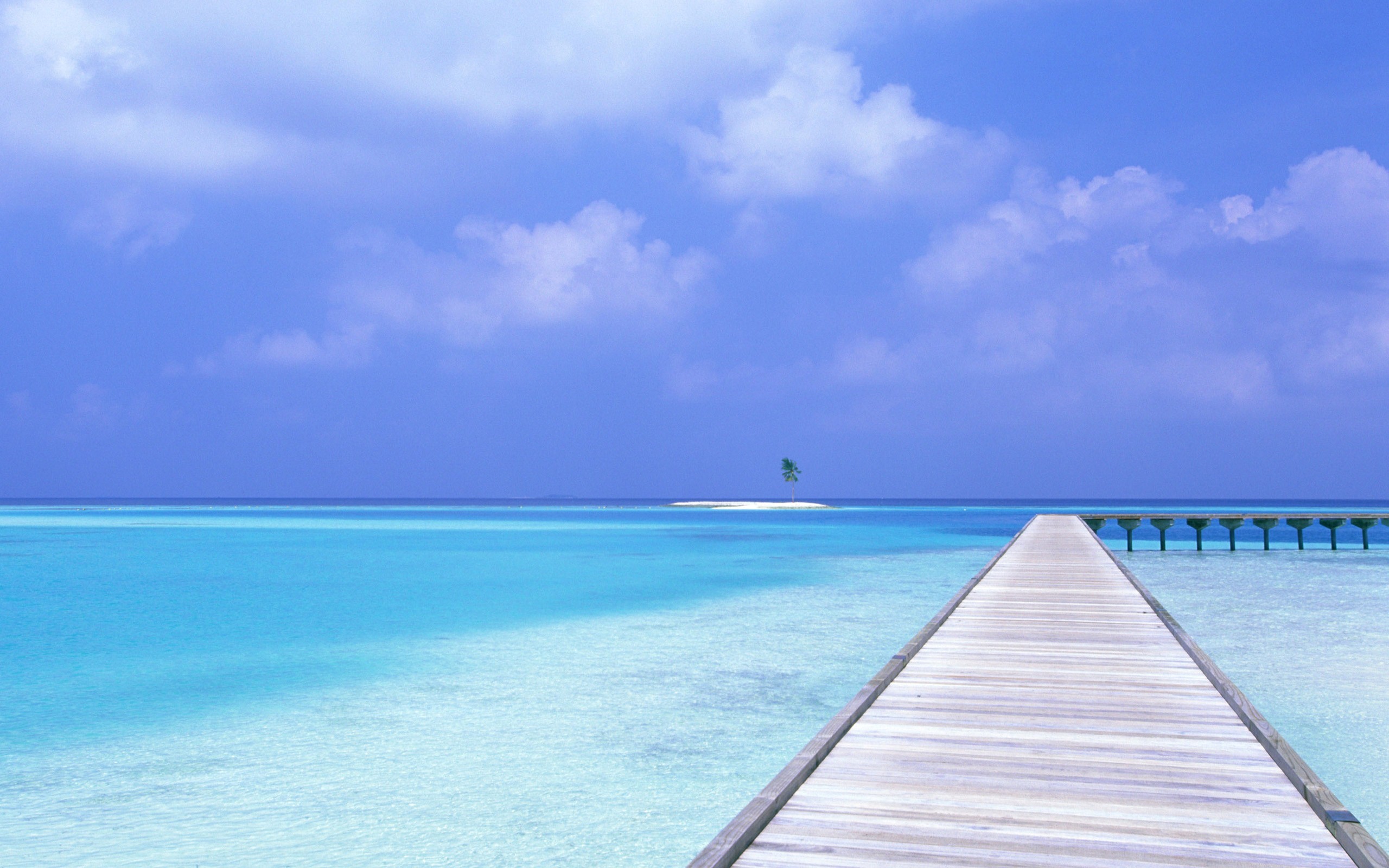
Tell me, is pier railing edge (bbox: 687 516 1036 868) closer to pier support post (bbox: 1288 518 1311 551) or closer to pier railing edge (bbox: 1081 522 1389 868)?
pier railing edge (bbox: 1081 522 1389 868)

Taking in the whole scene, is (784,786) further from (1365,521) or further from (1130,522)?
(1365,521)

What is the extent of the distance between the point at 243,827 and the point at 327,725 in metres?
2.86

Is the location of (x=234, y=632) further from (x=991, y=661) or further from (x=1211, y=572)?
(x=1211, y=572)

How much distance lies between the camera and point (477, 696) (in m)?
10.6

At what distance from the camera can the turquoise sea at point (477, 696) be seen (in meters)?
6.59

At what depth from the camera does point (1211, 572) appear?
25.8 m

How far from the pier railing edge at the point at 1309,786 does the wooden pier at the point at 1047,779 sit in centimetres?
1

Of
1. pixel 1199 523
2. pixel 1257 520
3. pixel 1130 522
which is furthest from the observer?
pixel 1199 523

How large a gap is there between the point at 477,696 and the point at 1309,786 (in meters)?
8.48

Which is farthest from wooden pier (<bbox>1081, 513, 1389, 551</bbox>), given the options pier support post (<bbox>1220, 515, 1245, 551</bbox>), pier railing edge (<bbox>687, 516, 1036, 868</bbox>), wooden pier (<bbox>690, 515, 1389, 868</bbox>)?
pier railing edge (<bbox>687, 516, 1036, 868</bbox>)

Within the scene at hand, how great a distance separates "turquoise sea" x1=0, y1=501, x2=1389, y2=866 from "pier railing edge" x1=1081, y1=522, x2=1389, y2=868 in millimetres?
1816

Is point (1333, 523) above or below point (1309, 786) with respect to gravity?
below

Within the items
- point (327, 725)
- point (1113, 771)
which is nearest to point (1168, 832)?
point (1113, 771)

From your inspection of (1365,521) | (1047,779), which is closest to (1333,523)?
(1365,521)
